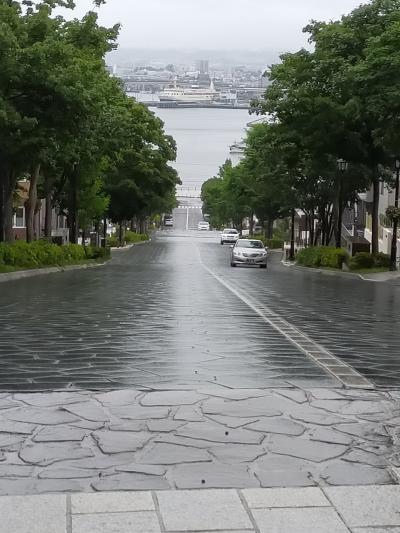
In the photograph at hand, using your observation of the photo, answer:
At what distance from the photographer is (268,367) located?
868 cm

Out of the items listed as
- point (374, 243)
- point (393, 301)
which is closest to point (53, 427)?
point (393, 301)

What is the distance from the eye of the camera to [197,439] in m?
5.88

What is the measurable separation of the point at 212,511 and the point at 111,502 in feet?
1.93

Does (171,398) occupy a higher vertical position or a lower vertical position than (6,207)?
lower

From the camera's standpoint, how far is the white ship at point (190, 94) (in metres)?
59.5

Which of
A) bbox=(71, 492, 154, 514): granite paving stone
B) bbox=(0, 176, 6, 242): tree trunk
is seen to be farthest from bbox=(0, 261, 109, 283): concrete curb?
bbox=(71, 492, 154, 514): granite paving stone

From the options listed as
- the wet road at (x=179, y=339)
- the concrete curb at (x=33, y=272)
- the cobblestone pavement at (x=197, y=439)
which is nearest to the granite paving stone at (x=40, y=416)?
the cobblestone pavement at (x=197, y=439)

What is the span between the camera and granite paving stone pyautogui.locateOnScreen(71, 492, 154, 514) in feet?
14.8

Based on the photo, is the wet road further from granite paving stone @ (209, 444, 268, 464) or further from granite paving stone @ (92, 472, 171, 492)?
granite paving stone @ (92, 472, 171, 492)

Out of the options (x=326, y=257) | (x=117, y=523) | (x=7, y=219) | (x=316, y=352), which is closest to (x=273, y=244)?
(x=326, y=257)

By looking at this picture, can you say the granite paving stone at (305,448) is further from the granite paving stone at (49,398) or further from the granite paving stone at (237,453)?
the granite paving stone at (49,398)

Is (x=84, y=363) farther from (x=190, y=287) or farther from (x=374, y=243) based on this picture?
(x=374, y=243)

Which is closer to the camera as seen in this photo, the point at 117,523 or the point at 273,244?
the point at 117,523

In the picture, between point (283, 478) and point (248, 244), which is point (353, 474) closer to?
point (283, 478)
